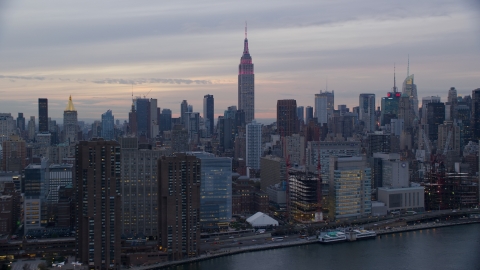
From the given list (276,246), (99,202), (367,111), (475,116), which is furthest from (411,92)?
(99,202)

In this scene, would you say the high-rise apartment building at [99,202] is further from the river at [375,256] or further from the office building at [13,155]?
the office building at [13,155]

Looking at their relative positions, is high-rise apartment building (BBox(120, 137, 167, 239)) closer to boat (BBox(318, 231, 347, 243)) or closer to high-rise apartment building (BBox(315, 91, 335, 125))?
boat (BBox(318, 231, 347, 243))

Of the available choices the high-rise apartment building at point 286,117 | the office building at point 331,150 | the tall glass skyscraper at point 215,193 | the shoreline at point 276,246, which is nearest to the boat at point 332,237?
the shoreline at point 276,246

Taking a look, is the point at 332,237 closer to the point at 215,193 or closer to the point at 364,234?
the point at 364,234

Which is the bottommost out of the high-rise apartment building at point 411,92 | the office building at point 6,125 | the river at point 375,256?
the river at point 375,256

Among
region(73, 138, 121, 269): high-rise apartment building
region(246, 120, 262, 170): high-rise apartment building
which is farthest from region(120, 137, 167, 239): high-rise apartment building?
region(246, 120, 262, 170): high-rise apartment building

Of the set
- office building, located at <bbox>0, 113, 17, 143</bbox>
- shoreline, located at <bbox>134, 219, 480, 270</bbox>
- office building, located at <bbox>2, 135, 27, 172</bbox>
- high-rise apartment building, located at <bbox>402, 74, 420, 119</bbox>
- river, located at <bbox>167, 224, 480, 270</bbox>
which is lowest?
river, located at <bbox>167, 224, 480, 270</bbox>
